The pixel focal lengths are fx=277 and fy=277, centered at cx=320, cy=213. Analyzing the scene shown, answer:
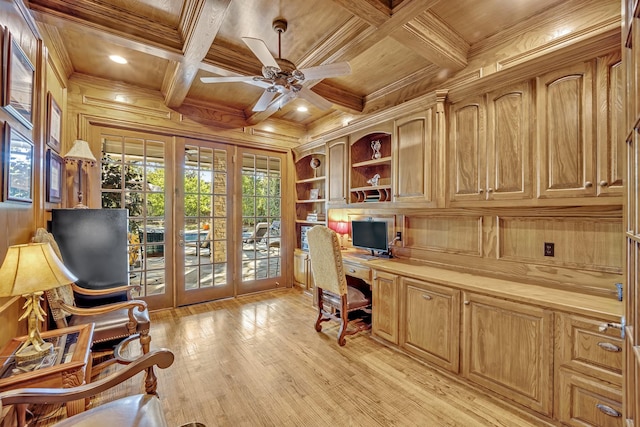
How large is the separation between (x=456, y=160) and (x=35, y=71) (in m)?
3.42

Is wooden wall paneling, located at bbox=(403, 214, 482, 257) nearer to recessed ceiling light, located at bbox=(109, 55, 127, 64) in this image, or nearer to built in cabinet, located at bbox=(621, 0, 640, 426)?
built in cabinet, located at bbox=(621, 0, 640, 426)

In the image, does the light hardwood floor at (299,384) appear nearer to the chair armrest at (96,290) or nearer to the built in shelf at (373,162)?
the chair armrest at (96,290)

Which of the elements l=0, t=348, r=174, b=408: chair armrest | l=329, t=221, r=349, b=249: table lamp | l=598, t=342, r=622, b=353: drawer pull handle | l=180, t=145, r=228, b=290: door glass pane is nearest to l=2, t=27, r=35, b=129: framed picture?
l=0, t=348, r=174, b=408: chair armrest

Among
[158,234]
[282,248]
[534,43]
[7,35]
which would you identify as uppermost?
[534,43]

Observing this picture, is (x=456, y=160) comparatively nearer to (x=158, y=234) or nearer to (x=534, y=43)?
(x=534, y=43)

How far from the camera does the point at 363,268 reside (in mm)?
3145

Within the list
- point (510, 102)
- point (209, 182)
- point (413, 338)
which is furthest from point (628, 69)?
point (209, 182)

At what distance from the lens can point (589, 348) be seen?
1.64 metres

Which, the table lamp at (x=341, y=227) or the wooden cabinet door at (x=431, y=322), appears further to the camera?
the table lamp at (x=341, y=227)

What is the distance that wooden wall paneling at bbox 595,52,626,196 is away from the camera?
1740 millimetres

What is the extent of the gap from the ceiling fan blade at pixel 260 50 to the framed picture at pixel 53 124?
1.88 meters

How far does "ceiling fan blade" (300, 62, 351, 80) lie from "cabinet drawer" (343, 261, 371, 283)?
1.98 m

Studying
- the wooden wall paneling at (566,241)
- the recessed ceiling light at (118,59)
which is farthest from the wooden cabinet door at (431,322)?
the recessed ceiling light at (118,59)

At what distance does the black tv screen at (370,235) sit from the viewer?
345 centimetres
